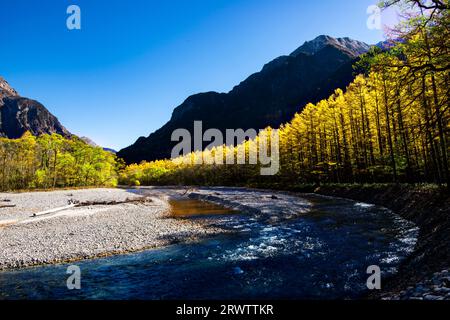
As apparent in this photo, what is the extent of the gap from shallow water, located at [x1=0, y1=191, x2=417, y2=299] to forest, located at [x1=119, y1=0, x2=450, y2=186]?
245 inches

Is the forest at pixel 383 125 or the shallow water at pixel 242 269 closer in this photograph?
the shallow water at pixel 242 269

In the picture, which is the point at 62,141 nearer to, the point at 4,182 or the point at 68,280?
the point at 4,182

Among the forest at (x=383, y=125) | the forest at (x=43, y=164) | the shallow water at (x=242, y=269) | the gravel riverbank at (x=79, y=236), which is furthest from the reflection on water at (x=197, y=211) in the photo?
the forest at (x=43, y=164)

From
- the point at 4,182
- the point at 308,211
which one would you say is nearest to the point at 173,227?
the point at 308,211

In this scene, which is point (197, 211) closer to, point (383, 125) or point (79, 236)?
point (79, 236)

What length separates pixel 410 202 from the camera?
21969 millimetres

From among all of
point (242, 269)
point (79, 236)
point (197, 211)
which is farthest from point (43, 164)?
point (242, 269)

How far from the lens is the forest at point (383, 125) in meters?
11.3

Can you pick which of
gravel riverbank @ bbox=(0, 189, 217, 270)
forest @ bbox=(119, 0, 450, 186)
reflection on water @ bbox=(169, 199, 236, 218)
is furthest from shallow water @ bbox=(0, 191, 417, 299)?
reflection on water @ bbox=(169, 199, 236, 218)

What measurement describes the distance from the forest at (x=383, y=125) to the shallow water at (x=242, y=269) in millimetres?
6215

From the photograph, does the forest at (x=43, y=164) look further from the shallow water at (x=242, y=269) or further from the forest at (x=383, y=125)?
the shallow water at (x=242, y=269)

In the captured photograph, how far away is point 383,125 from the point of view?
125ft

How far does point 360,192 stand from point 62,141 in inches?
3132

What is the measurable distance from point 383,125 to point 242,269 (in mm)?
35700
